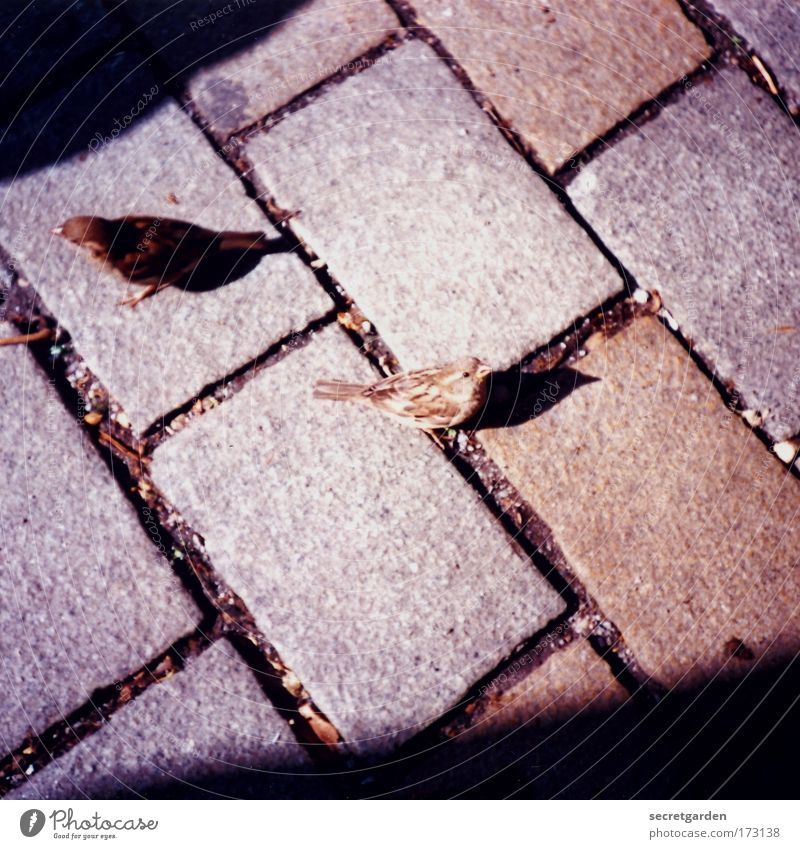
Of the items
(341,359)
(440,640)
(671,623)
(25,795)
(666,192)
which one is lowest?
(671,623)

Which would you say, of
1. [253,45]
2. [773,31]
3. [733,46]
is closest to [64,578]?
[253,45]

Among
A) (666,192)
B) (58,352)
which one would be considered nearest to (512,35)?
(666,192)

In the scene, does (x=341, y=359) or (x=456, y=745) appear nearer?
(x=456, y=745)

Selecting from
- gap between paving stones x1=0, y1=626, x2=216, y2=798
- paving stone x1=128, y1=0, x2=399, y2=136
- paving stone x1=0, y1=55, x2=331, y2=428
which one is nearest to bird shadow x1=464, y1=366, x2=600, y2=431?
paving stone x1=0, y1=55, x2=331, y2=428

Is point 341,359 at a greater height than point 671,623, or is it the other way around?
point 341,359

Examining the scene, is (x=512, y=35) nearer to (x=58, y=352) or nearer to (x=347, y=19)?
(x=347, y=19)

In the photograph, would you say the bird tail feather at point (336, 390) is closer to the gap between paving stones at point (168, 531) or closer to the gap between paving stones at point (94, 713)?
the gap between paving stones at point (168, 531)

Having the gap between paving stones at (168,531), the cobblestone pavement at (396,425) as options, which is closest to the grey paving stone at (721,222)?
the cobblestone pavement at (396,425)
